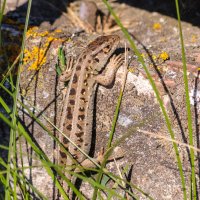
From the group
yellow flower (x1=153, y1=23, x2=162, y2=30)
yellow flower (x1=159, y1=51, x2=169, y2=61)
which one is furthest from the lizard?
yellow flower (x1=153, y1=23, x2=162, y2=30)

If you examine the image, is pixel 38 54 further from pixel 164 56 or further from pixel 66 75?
pixel 164 56

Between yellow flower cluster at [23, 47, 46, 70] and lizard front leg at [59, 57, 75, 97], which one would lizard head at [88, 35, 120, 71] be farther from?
yellow flower cluster at [23, 47, 46, 70]

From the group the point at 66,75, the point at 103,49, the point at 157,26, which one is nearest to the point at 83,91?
the point at 66,75

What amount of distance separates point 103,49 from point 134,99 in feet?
1.67

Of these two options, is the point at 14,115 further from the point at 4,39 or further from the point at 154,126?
the point at 4,39

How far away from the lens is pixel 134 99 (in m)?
3.69

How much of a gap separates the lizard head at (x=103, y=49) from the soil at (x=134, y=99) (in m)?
0.18

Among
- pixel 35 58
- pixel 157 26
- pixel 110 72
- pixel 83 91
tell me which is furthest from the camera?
pixel 157 26

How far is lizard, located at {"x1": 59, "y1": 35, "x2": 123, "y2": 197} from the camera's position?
148 inches

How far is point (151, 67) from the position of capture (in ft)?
12.1

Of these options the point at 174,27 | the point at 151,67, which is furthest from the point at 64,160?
the point at 174,27

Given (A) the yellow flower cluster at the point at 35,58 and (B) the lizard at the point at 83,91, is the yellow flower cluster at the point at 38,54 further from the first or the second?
(B) the lizard at the point at 83,91

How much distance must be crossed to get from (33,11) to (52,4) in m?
0.30

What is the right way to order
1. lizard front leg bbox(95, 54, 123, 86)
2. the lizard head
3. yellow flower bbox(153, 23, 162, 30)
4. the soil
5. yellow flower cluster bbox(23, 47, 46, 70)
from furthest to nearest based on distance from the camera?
yellow flower bbox(153, 23, 162, 30)
yellow flower cluster bbox(23, 47, 46, 70)
the lizard head
lizard front leg bbox(95, 54, 123, 86)
the soil
